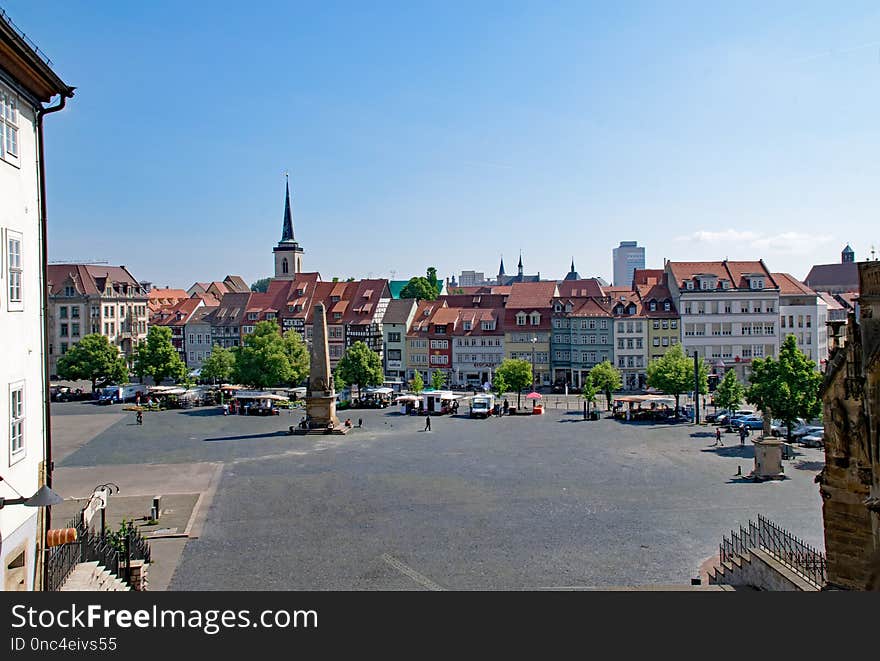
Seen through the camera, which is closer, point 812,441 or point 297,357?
point 812,441

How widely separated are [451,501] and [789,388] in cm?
2057

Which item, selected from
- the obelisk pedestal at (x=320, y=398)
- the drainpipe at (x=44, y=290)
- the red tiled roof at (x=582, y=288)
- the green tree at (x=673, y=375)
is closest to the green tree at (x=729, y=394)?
the green tree at (x=673, y=375)

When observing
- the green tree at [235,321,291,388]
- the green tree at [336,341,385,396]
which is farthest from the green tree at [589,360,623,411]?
the green tree at [235,321,291,388]

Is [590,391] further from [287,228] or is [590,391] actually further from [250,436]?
[287,228]

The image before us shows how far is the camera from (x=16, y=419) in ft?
42.2

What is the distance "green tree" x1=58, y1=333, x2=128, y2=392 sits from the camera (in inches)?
2950

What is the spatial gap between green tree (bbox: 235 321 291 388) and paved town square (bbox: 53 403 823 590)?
17.6 m

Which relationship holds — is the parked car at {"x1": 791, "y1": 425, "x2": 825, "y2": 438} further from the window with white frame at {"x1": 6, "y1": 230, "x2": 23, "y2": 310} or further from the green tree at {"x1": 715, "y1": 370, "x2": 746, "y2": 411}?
the window with white frame at {"x1": 6, "y1": 230, "x2": 23, "y2": 310}

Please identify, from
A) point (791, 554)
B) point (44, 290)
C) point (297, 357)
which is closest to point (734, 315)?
point (297, 357)

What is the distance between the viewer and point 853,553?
1415 cm

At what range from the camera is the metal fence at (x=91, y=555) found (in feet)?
48.4
